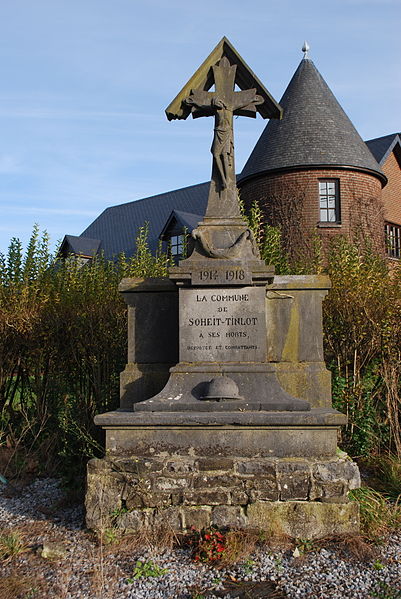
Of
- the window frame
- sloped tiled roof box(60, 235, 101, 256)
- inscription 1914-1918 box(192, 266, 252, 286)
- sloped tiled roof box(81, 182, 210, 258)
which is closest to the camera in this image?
inscription 1914-1918 box(192, 266, 252, 286)

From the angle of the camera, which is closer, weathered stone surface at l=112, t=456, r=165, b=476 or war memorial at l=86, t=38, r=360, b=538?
war memorial at l=86, t=38, r=360, b=538

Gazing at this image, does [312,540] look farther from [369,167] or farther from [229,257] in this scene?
[369,167]

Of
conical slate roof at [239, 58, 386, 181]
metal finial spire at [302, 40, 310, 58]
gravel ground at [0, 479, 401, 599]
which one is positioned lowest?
gravel ground at [0, 479, 401, 599]

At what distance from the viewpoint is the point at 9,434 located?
320 inches

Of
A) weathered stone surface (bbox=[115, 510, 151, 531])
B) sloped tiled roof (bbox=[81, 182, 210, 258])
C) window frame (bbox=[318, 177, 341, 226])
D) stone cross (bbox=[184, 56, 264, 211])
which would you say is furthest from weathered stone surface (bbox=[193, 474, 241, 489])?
sloped tiled roof (bbox=[81, 182, 210, 258])

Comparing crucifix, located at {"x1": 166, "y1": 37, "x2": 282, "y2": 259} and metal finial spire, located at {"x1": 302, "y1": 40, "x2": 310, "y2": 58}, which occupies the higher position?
metal finial spire, located at {"x1": 302, "y1": 40, "x2": 310, "y2": 58}

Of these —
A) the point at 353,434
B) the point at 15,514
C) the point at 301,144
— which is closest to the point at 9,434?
the point at 15,514

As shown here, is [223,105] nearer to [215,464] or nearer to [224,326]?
[224,326]

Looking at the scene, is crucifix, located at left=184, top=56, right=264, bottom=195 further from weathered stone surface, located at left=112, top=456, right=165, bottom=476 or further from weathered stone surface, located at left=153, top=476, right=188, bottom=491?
weathered stone surface, located at left=153, top=476, right=188, bottom=491

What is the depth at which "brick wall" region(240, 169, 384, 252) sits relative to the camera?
58.2 feet

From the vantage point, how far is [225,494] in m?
4.80

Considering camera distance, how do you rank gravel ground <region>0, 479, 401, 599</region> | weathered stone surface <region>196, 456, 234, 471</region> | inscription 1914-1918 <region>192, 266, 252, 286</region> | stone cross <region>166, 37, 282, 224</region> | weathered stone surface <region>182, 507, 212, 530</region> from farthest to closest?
stone cross <region>166, 37, 282, 224</region> < inscription 1914-1918 <region>192, 266, 252, 286</region> < weathered stone surface <region>196, 456, 234, 471</region> < weathered stone surface <region>182, 507, 212, 530</region> < gravel ground <region>0, 479, 401, 599</region>

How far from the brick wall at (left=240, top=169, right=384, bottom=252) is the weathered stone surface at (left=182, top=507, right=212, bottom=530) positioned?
13473mm

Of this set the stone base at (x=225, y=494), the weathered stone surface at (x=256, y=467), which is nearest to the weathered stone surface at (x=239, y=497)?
the stone base at (x=225, y=494)
